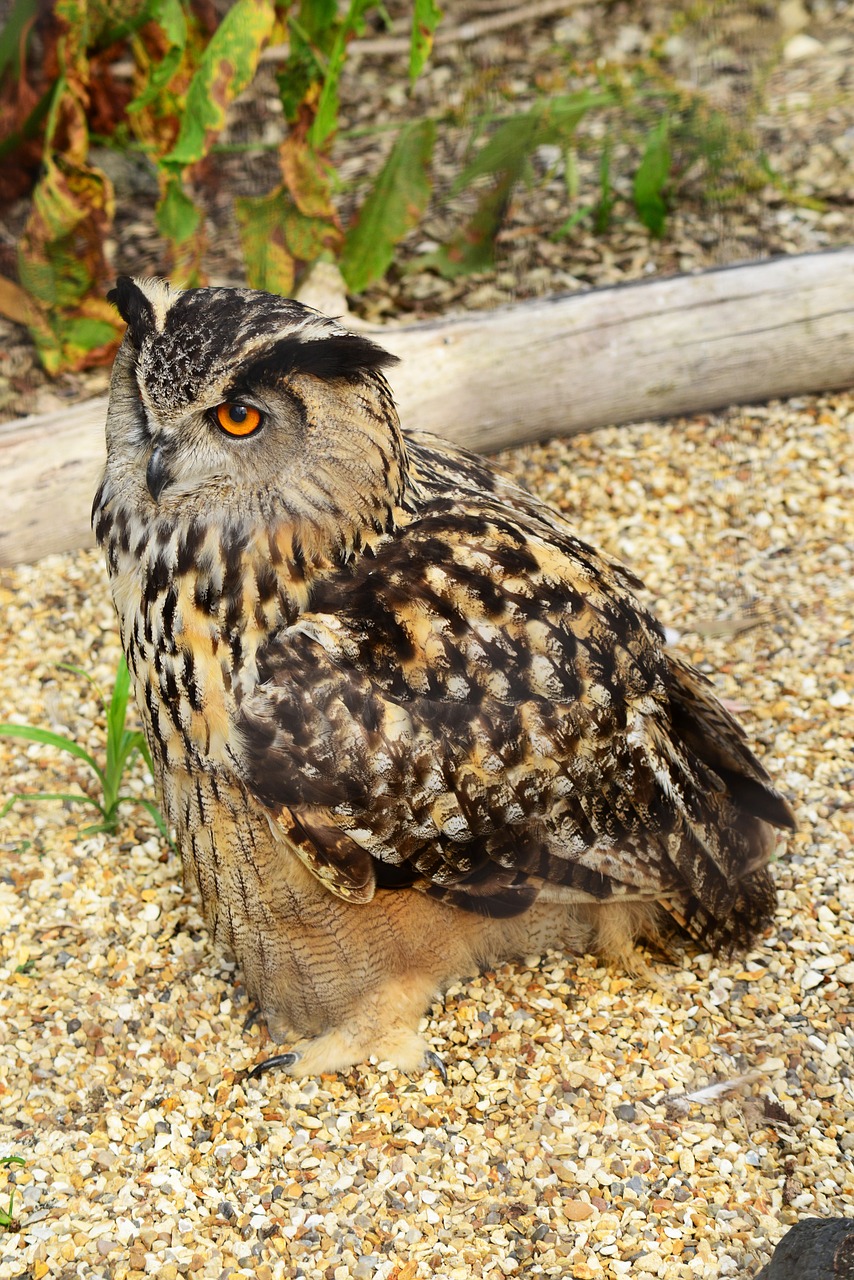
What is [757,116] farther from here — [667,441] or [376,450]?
[376,450]

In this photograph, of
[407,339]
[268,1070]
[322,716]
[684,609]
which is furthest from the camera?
[407,339]

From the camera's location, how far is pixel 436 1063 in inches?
104

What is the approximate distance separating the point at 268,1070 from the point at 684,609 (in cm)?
170

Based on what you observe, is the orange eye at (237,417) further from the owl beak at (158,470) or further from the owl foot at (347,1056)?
the owl foot at (347,1056)

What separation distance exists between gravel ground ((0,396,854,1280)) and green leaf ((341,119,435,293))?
165 centimetres

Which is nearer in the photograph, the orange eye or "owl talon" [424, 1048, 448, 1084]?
the orange eye

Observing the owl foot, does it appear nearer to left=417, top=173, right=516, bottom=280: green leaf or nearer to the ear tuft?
the ear tuft

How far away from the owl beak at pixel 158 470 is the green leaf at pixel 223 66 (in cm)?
161

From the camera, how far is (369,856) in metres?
2.30

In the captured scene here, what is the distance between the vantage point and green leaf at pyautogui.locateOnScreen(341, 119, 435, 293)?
400 centimetres

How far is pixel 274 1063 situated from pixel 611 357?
233cm

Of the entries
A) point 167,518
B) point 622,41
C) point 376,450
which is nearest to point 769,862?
point 376,450

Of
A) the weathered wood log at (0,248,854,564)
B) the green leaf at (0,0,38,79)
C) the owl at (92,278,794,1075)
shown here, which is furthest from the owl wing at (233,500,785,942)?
the green leaf at (0,0,38,79)

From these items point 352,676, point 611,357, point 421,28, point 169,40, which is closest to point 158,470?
point 352,676
